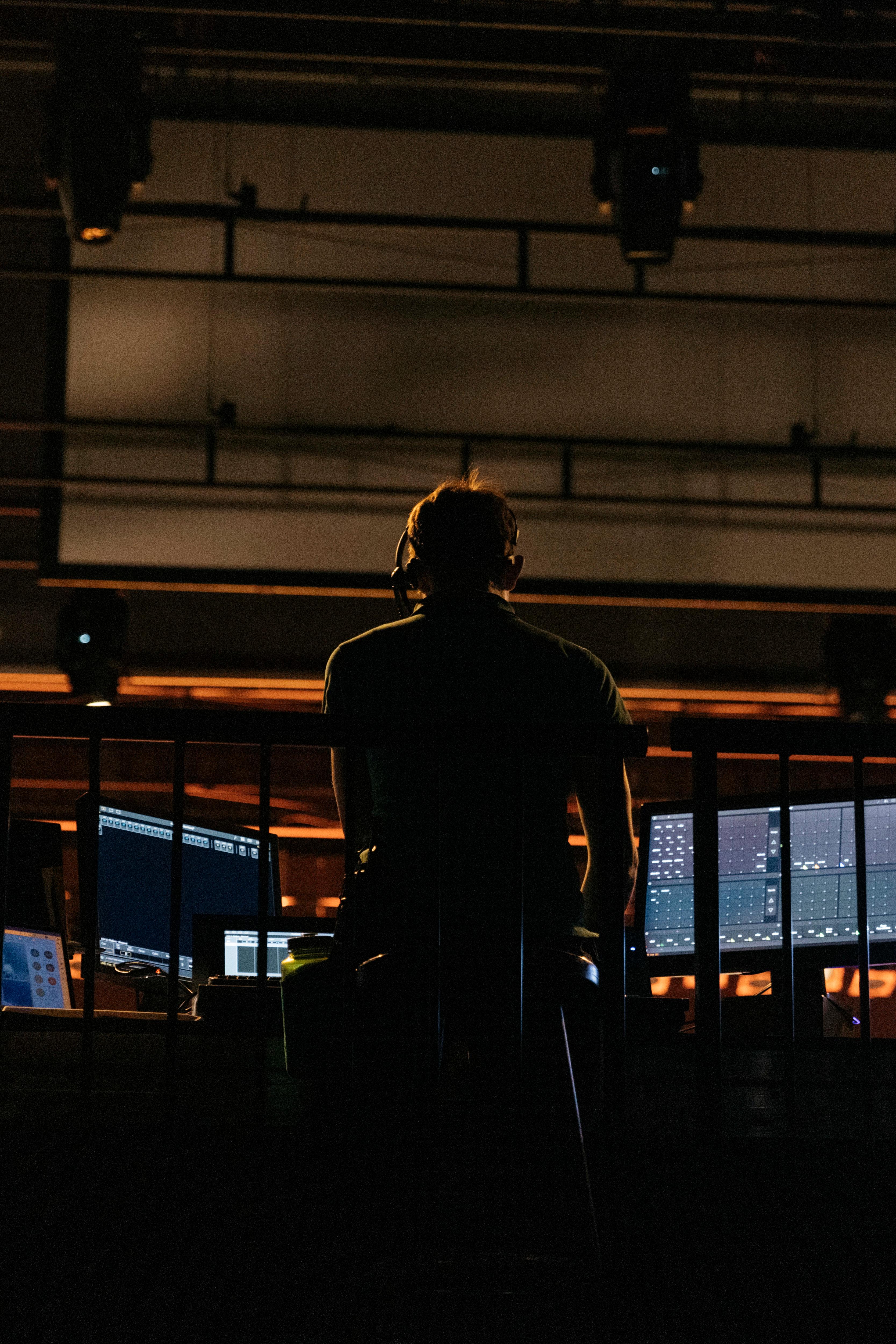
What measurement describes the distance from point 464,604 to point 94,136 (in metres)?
3.48

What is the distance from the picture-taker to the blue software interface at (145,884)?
2568 mm

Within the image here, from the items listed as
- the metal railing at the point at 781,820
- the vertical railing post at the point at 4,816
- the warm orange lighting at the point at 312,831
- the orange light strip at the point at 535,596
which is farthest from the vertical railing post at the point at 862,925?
the warm orange lighting at the point at 312,831

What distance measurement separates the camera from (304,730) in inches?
73.9

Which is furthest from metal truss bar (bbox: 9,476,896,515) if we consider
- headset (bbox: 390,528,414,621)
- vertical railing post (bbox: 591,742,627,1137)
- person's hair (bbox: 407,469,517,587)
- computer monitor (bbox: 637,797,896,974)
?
vertical railing post (bbox: 591,742,627,1137)

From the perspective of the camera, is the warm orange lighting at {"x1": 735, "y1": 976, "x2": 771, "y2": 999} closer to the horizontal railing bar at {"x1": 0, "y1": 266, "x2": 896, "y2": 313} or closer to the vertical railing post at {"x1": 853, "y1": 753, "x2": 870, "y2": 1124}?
the vertical railing post at {"x1": 853, "y1": 753, "x2": 870, "y2": 1124}

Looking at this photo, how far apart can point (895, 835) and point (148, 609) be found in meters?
4.77

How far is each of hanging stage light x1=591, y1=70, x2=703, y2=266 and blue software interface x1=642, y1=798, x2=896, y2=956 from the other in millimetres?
2767

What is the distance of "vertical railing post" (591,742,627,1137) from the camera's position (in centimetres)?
184

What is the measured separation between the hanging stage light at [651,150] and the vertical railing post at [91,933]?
3.48m

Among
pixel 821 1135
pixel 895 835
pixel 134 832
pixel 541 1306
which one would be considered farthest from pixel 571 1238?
pixel 134 832

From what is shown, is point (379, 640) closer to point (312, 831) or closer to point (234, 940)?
point (234, 940)

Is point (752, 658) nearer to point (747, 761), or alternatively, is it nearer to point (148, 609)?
point (747, 761)

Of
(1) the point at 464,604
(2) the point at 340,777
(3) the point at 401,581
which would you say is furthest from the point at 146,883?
(1) the point at 464,604

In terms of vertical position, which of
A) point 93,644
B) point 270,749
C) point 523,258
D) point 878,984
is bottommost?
point 878,984
